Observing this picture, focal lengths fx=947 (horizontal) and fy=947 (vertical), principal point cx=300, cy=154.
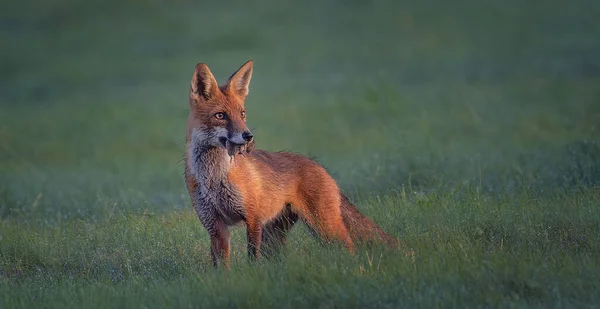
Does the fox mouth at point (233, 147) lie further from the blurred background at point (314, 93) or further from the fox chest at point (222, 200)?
the blurred background at point (314, 93)

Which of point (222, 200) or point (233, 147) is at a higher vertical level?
point (233, 147)

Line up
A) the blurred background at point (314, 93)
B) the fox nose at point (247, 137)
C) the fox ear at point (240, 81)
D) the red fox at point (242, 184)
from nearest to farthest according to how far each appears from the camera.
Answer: the fox nose at point (247, 137), the red fox at point (242, 184), the fox ear at point (240, 81), the blurred background at point (314, 93)

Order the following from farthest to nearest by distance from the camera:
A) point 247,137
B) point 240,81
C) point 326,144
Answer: point 326,144
point 240,81
point 247,137

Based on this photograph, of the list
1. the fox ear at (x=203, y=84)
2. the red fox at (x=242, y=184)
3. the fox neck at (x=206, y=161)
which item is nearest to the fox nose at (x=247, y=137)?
the red fox at (x=242, y=184)

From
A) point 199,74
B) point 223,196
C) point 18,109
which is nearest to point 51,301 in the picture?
point 223,196

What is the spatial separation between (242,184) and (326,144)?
13.8 m

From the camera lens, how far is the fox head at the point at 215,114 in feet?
29.2

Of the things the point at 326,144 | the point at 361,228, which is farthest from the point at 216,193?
the point at 326,144

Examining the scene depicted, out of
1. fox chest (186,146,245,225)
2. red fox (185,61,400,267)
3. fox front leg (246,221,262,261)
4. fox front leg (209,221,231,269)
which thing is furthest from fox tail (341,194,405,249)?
Answer: fox front leg (209,221,231,269)

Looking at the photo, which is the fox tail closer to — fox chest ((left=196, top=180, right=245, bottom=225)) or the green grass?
the green grass

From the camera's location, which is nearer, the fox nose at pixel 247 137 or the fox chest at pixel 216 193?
the fox nose at pixel 247 137

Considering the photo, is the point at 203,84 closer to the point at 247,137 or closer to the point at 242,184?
the point at 247,137

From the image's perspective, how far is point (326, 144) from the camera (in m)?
22.8

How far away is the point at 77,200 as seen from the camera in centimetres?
1454
